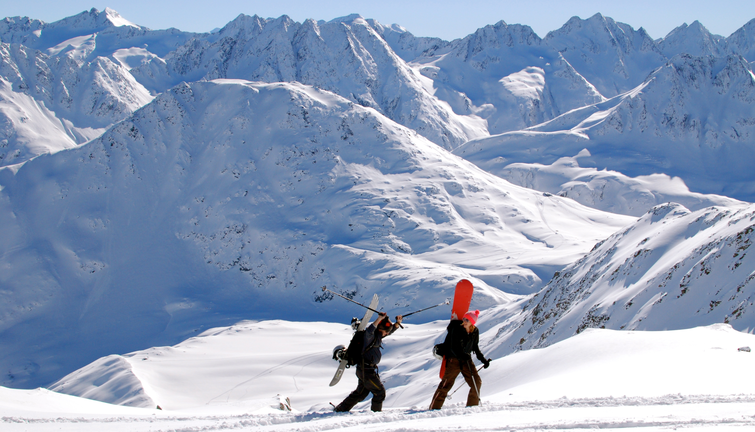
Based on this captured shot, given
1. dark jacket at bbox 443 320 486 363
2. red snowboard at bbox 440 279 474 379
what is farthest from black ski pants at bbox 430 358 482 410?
red snowboard at bbox 440 279 474 379

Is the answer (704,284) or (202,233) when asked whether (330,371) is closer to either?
(704,284)

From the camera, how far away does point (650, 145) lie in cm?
13662

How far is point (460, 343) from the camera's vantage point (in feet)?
31.8

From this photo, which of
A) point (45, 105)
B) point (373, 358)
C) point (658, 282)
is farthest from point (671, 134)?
point (45, 105)

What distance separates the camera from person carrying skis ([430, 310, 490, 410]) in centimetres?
970

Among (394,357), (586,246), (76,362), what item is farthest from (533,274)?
(76,362)

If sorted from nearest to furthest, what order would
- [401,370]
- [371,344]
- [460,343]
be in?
[460,343] → [371,344] → [401,370]

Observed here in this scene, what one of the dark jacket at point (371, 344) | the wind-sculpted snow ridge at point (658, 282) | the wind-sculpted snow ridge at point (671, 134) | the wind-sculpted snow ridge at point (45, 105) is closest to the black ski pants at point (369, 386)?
the dark jacket at point (371, 344)

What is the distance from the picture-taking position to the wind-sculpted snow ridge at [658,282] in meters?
17.7

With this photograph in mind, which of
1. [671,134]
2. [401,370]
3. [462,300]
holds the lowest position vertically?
[401,370]

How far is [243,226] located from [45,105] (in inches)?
5737

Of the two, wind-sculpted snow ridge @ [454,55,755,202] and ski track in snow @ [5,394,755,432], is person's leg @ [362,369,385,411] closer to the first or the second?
ski track in snow @ [5,394,755,432]

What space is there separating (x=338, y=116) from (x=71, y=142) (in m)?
126

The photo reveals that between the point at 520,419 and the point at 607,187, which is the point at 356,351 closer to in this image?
the point at 520,419
